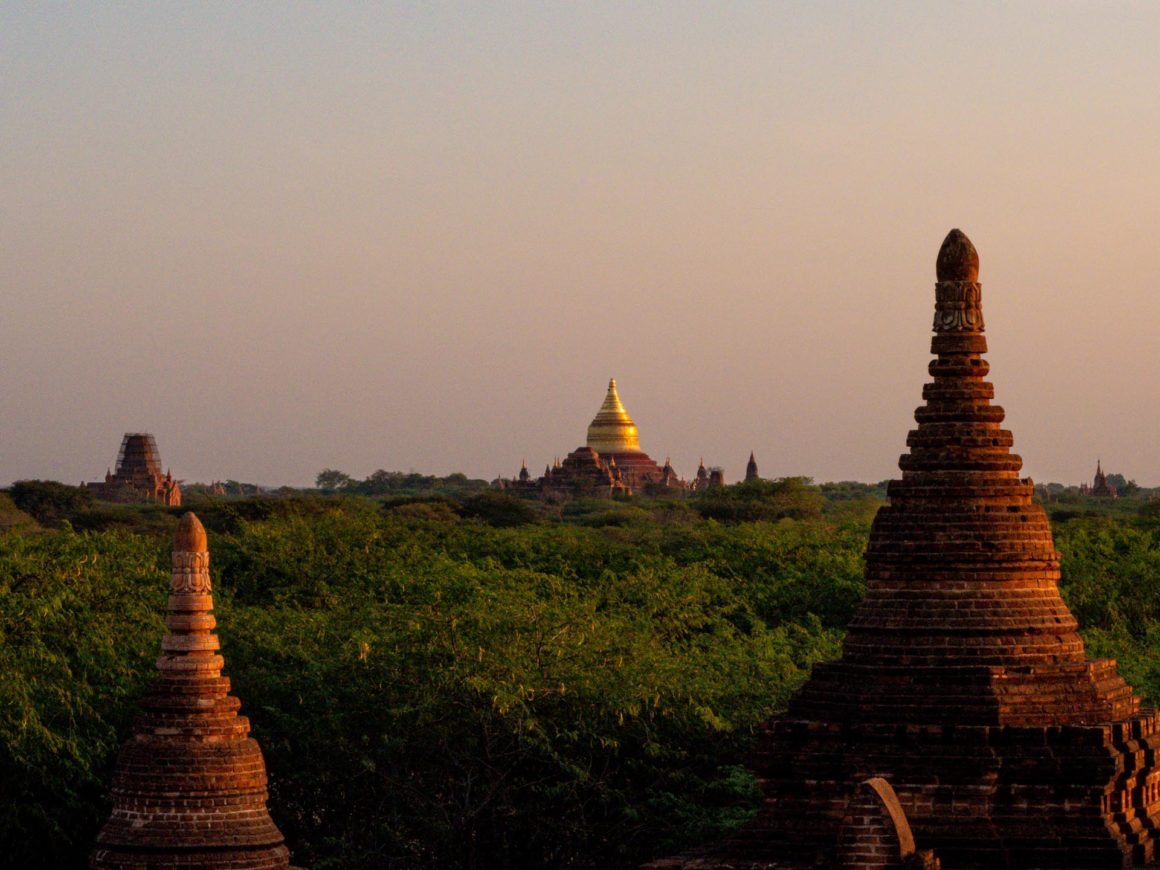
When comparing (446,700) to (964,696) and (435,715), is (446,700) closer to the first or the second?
(435,715)

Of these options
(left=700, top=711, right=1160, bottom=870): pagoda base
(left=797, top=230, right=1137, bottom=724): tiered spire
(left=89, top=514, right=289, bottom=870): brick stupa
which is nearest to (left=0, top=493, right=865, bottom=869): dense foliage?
(left=89, top=514, right=289, bottom=870): brick stupa

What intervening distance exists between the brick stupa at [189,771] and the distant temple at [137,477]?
150987 mm

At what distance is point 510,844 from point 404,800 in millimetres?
1445

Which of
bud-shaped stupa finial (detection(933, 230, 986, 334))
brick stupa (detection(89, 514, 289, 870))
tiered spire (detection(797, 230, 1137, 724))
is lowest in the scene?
brick stupa (detection(89, 514, 289, 870))

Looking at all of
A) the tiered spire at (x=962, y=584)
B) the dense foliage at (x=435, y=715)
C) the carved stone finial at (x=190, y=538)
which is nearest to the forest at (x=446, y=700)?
the dense foliage at (x=435, y=715)

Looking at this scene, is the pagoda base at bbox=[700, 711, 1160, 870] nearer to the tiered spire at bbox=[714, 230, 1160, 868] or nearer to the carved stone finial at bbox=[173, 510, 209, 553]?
the tiered spire at bbox=[714, 230, 1160, 868]

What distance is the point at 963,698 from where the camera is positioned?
20656 mm

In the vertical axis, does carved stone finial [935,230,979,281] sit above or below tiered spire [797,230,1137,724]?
above

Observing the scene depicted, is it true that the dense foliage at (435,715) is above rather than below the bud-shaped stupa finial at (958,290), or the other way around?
below

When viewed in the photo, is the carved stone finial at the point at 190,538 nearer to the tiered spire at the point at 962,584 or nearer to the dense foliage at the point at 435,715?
the tiered spire at the point at 962,584

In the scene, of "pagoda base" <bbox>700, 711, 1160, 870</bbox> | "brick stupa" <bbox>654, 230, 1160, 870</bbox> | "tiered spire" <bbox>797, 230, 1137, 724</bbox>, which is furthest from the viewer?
"tiered spire" <bbox>797, 230, 1137, 724</bbox>

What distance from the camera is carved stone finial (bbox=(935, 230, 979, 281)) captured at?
72.0ft

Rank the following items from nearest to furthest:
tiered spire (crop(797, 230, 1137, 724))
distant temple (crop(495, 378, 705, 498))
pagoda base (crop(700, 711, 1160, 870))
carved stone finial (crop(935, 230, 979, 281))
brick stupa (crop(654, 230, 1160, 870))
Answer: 1. pagoda base (crop(700, 711, 1160, 870))
2. brick stupa (crop(654, 230, 1160, 870))
3. tiered spire (crop(797, 230, 1137, 724))
4. carved stone finial (crop(935, 230, 979, 281))
5. distant temple (crop(495, 378, 705, 498))

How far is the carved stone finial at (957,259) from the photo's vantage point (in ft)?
72.0
